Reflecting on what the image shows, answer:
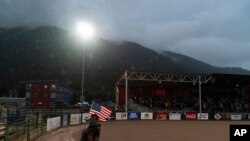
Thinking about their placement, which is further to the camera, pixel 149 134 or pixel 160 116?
pixel 160 116

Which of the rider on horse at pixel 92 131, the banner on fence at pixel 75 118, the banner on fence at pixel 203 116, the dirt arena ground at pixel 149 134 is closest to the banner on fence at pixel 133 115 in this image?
the banner on fence at pixel 203 116

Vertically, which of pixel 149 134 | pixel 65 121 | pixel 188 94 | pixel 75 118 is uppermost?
pixel 188 94

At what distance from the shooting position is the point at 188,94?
70.5 meters

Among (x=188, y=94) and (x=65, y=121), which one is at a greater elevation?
(x=188, y=94)

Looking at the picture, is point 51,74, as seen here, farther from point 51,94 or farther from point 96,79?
point 51,94

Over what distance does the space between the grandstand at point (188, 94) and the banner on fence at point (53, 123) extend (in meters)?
29.3

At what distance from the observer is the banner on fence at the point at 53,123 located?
29509 millimetres

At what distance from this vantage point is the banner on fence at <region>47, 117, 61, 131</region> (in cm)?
2951

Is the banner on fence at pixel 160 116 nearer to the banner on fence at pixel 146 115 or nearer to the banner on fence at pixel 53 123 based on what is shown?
the banner on fence at pixel 146 115

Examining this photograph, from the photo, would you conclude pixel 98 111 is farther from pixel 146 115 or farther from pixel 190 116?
pixel 190 116

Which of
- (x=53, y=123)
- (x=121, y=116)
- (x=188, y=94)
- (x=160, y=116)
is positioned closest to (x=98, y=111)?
(x=53, y=123)

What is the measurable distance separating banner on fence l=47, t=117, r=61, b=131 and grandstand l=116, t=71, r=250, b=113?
96.3 feet

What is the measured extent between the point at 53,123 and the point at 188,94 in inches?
1643

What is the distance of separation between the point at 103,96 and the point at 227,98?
79031 mm
